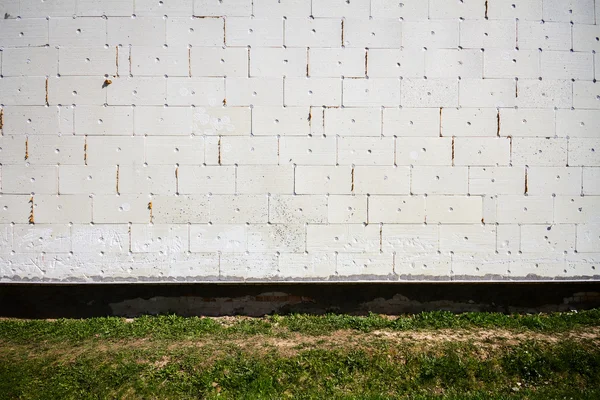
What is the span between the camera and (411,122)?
483 centimetres

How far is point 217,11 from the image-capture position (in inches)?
187

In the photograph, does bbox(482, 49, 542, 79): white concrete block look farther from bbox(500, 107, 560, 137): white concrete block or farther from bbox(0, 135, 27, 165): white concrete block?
bbox(0, 135, 27, 165): white concrete block

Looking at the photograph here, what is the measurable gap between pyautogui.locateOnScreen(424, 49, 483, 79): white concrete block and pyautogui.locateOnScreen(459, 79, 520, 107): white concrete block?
0.46 feet

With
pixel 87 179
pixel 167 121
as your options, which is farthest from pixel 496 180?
pixel 87 179

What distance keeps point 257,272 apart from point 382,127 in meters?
2.44

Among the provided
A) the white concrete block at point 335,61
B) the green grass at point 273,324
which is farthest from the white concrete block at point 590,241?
the white concrete block at point 335,61

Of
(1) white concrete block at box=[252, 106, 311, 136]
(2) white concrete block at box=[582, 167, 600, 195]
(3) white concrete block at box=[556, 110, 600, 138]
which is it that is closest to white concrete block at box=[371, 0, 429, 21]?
(1) white concrete block at box=[252, 106, 311, 136]

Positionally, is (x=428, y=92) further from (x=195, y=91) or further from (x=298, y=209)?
(x=195, y=91)

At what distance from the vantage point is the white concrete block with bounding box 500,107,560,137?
4867 mm

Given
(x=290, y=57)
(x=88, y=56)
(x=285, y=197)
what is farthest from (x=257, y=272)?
(x=88, y=56)

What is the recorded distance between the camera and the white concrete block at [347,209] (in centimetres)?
484

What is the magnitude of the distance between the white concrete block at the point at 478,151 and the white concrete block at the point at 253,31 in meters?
2.64

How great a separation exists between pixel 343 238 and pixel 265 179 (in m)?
1.25

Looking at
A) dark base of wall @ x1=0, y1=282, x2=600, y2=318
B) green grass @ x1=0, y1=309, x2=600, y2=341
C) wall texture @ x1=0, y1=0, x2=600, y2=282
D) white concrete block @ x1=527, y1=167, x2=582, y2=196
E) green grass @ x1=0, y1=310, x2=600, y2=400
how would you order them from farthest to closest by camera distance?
dark base of wall @ x1=0, y1=282, x2=600, y2=318 → white concrete block @ x1=527, y1=167, x2=582, y2=196 → wall texture @ x1=0, y1=0, x2=600, y2=282 → green grass @ x1=0, y1=309, x2=600, y2=341 → green grass @ x1=0, y1=310, x2=600, y2=400
